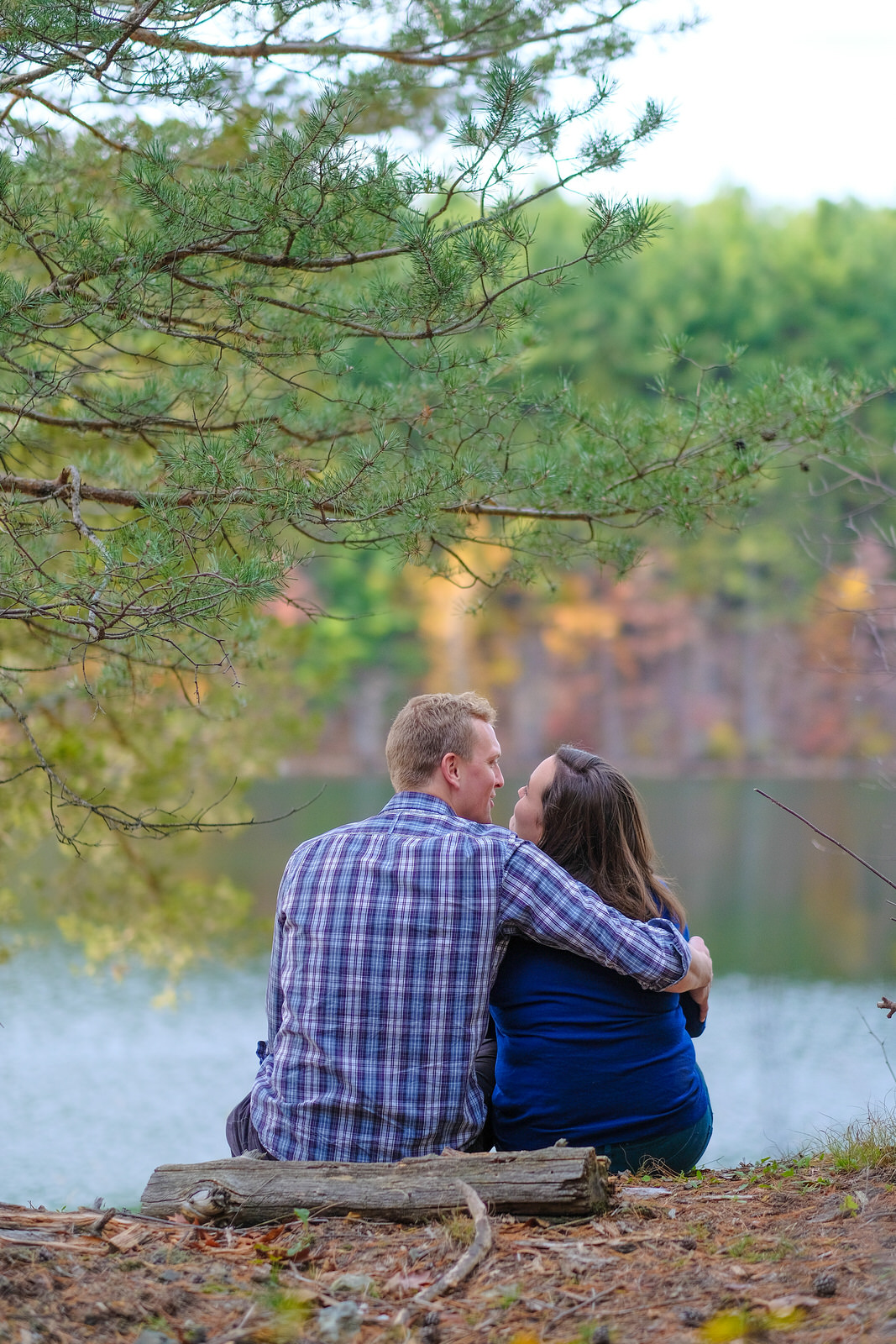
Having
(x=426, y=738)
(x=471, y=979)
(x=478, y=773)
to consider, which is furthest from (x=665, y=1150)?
(x=426, y=738)

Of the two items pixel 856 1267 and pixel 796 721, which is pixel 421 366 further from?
pixel 796 721

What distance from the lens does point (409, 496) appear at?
258cm

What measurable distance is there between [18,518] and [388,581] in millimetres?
27037

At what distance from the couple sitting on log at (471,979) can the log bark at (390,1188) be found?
0.14 metres

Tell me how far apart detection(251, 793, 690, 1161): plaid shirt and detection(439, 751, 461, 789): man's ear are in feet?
0.74

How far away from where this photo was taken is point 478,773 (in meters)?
2.53

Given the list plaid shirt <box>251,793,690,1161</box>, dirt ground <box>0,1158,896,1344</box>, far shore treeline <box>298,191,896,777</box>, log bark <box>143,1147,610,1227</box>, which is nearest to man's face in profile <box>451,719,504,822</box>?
plaid shirt <box>251,793,690,1161</box>

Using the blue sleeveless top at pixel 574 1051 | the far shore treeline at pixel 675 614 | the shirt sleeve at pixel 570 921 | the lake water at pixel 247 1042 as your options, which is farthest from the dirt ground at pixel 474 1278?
the far shore treeline at pixel 675 614

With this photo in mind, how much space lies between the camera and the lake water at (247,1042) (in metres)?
6.30

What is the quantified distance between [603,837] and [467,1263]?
97cm

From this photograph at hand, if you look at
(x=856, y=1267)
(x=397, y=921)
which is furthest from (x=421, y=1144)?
(x=856, y=1267)

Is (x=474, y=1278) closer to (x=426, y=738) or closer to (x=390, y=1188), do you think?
(x=390, y=1188)

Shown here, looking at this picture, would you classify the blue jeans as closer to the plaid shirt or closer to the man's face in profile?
the plaid shirt

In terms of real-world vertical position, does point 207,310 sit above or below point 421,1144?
above
